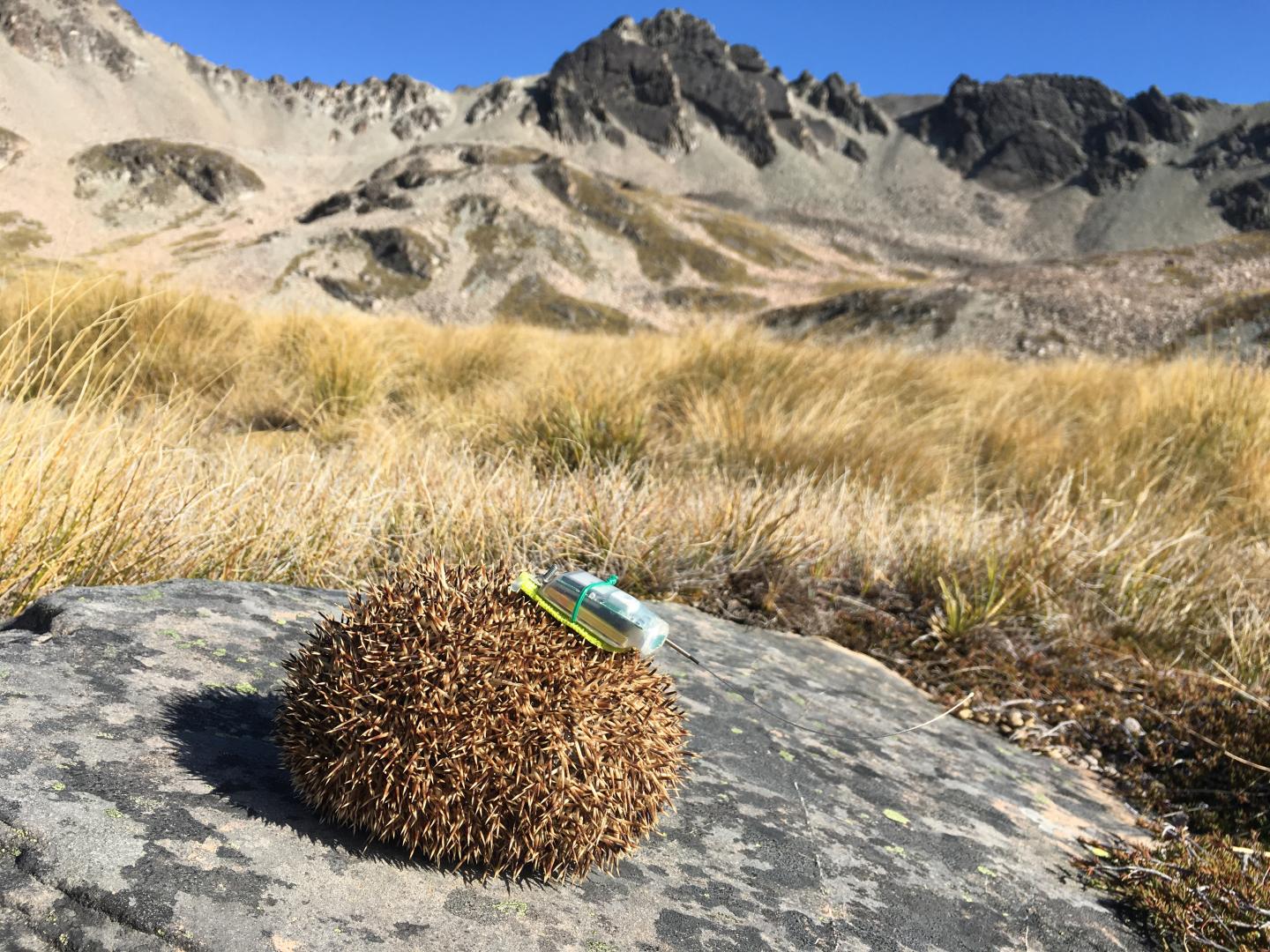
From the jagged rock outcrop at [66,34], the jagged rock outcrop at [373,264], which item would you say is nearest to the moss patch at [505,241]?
the jagged rock outcrop at [373,264]

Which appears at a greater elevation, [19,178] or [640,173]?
[640,173]

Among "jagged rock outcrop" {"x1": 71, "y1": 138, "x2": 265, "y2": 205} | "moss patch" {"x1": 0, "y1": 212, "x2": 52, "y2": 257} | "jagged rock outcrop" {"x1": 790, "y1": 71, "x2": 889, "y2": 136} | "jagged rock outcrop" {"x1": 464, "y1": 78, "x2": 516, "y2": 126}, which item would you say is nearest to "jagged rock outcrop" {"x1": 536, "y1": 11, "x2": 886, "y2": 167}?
"jagged rock outcrop" {"x1": 790, "y1": 71, "x2": 889, "y2": 136}

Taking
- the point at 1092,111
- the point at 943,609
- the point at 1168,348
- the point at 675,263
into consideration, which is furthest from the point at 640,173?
the point at 943,609

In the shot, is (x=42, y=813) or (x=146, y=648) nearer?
(x=42, y=813)

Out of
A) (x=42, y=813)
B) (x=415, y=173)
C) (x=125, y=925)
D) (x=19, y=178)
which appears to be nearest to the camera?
(x=125, y=925)

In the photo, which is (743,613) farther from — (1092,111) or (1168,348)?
(1092,111)

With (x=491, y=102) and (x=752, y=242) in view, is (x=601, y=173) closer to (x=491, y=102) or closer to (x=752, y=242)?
(x=752, y=242)
